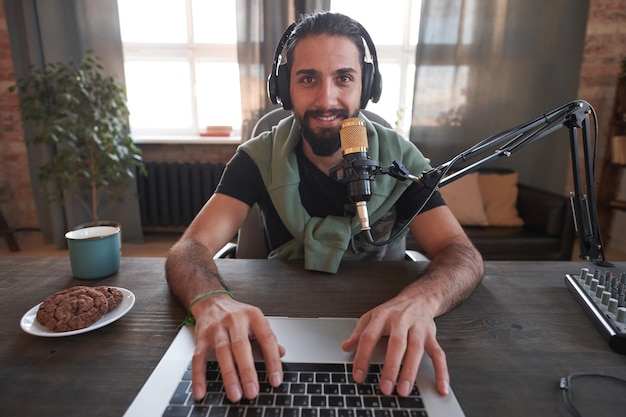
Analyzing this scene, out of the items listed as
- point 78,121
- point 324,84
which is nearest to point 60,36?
point 78,121

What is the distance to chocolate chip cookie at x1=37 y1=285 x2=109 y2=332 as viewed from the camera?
0.63 metres

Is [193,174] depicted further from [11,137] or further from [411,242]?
[411,242]

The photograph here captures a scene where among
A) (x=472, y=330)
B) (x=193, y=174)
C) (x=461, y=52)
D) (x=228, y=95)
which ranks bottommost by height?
(x=193, y=174)

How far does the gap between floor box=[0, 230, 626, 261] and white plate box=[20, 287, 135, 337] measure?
2231 millimetres

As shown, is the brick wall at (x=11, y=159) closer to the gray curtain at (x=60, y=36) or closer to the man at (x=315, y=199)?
the gray curtain at (x=60, y=36)

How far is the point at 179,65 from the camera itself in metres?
3.21

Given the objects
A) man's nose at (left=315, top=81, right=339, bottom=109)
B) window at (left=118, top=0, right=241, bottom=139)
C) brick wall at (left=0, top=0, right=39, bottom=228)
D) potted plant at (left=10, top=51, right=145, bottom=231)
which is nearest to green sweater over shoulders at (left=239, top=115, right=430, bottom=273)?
man's nose at (left=315, top=81, right=339, bottom=109)

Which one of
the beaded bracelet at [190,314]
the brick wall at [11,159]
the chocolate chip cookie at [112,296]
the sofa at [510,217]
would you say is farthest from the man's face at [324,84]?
the brick wall at [11,159]

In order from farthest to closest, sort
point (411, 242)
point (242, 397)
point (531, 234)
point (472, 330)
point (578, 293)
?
1. point (531, 234)
2. point (411, 242)
3. point (578, 293)
4. point (472, 330)
5. point (242, 397)

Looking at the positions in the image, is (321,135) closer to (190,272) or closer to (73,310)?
(190,272)

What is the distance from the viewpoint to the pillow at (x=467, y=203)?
2.60 meters

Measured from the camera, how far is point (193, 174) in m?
3.09

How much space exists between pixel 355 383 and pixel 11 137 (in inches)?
141

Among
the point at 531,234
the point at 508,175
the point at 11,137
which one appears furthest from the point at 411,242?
the point at 11,137
